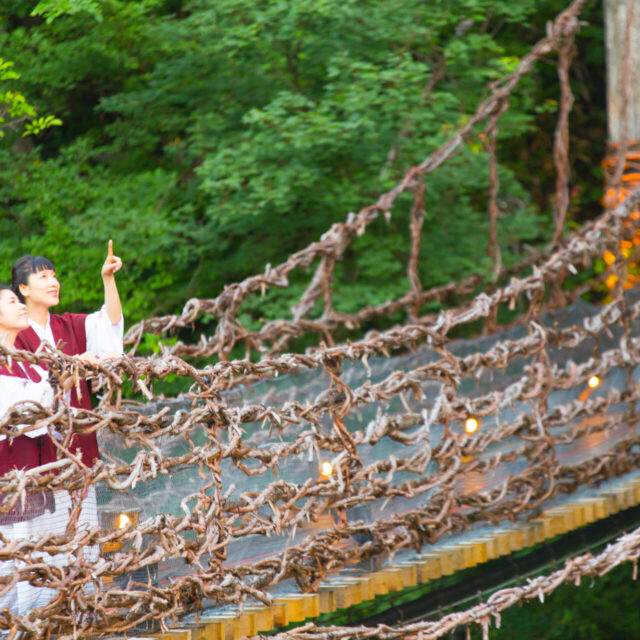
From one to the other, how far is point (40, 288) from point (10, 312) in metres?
0.17

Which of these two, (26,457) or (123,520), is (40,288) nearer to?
(26,457)

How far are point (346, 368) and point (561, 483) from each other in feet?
3.30

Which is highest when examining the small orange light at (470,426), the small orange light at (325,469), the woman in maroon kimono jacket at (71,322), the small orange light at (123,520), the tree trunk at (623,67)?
the tree trunk at (623,67)

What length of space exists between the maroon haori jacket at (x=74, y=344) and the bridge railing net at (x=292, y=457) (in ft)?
0.15

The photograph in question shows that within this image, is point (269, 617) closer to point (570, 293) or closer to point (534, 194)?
point (570, 293)

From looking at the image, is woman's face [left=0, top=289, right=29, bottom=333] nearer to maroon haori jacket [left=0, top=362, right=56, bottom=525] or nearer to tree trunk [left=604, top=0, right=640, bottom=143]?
maroon haori jacket [left=0, top=362, right=56, bottom=525]

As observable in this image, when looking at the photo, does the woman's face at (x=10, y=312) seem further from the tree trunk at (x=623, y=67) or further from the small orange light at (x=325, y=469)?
the tree trunk at (x=623, y=67)

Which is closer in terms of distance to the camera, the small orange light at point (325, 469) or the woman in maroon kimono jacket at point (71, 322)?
the woman in maroon kimono jacket at point (71, 322)

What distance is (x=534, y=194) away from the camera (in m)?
9.12

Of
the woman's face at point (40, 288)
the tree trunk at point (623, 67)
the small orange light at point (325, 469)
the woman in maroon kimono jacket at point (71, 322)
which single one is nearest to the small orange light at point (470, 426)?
the small orange light at point (325, 469)

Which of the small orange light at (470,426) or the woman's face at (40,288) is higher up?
the woman's face at (40,288)

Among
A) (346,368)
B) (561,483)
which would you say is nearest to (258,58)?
(346,368)

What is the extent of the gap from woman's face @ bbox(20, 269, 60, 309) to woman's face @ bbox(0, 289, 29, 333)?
0.14m

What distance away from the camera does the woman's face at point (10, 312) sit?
2.21m
